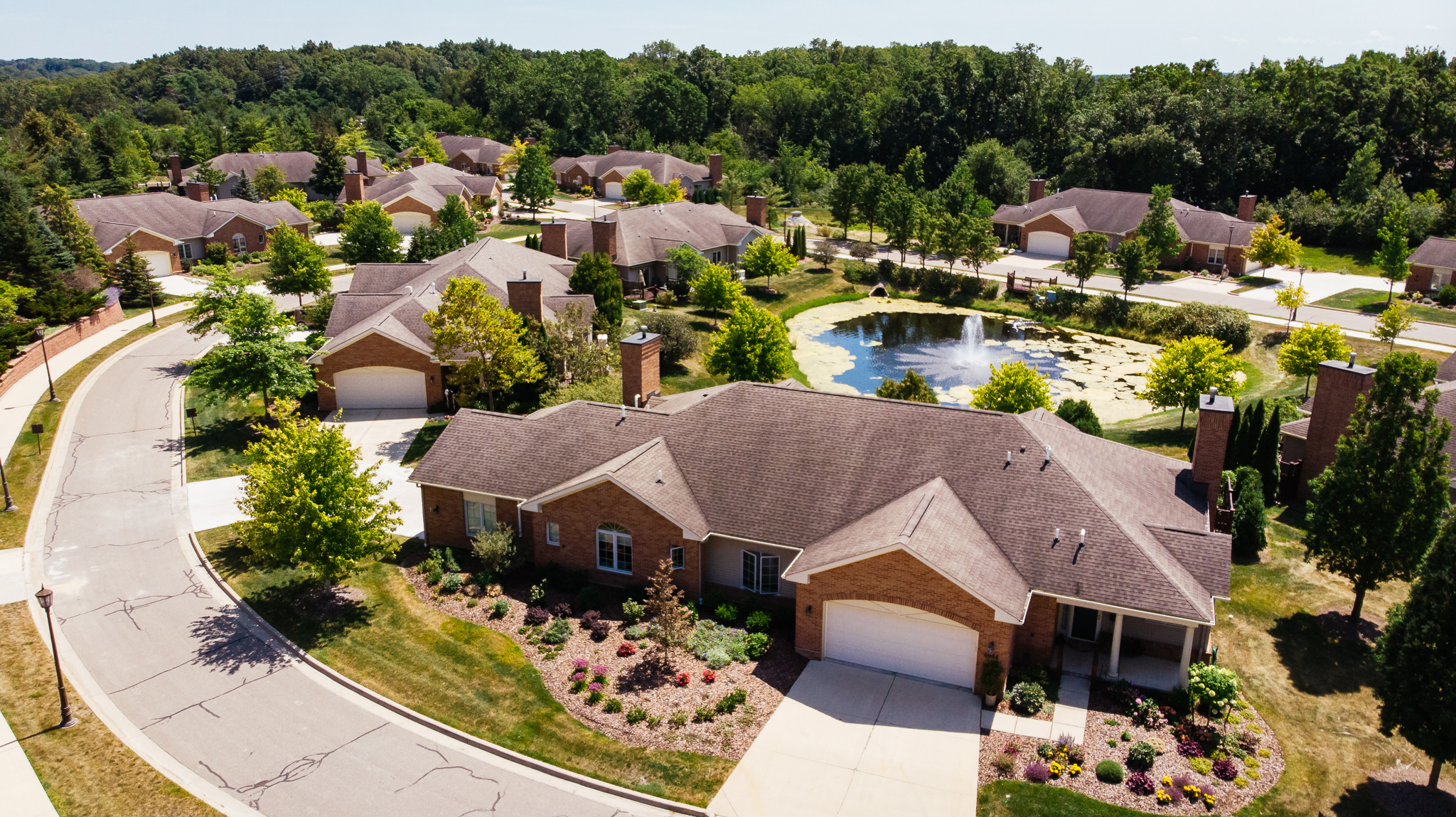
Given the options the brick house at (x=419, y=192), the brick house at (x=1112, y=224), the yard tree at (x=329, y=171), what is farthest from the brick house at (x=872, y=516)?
the yard tree at (x=329, y=171)

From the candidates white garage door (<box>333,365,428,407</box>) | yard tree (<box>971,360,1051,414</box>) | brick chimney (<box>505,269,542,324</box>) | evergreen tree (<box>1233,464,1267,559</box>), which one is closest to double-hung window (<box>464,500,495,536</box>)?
white garage door (<box>333,365,428,407</box>)

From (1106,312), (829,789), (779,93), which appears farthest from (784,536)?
(779,93)

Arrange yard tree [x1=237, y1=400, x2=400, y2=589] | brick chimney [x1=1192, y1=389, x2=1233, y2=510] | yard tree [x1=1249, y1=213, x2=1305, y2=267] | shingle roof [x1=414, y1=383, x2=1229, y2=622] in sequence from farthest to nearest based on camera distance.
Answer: yard tree [x1=1249, y1=213, x2=1305, y2=267] → brick chimney [x1=1192, y1=389, x2=1233, y2=510] → yard tree [x1=237, y1=400, x2=400, y2=589] → shingle roof [x1=414, y1=383, x2=1229, y2=622]

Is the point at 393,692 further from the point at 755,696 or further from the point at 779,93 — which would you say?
the point at 779,93

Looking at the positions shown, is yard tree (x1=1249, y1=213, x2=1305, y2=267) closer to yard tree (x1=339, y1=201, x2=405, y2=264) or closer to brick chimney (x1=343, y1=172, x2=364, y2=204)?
yard tree (x1=339, y1=201, x2=405, y2=264)

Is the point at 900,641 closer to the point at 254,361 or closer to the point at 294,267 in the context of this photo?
the point at 254,361

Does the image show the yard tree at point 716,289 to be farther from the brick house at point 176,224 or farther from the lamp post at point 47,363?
the brick house at point 176,224
